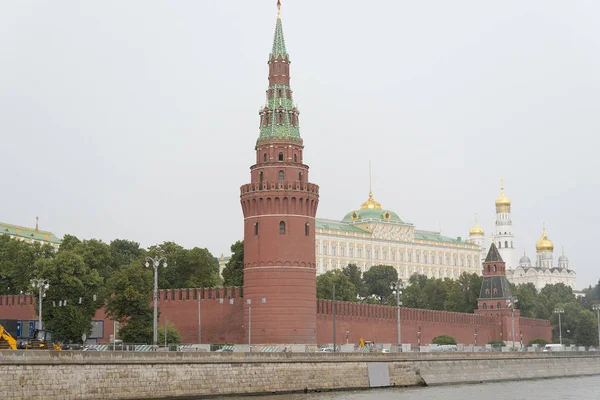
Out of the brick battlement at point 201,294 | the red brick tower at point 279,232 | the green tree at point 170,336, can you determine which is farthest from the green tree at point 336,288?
the green tree at point 170,336

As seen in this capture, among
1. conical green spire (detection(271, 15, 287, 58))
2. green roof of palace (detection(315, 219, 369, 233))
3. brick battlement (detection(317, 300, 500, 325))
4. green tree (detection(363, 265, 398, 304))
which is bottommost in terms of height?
brick battlement (detection(317, 300, 500, 325))

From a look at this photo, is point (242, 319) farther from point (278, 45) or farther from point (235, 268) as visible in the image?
point (278, 45)

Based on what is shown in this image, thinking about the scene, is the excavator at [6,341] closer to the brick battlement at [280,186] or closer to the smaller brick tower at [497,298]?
the brick battlement at [280,186]

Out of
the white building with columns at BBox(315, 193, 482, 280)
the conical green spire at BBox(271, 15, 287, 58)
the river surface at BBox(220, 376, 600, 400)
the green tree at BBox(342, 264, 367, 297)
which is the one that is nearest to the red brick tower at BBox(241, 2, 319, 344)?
the conical green spire at BBox(271, 15, 287, 58)

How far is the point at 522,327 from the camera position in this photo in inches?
4771

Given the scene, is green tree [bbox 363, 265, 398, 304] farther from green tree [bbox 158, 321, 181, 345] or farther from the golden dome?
green tree [bbox 158, 321, 181, 345]

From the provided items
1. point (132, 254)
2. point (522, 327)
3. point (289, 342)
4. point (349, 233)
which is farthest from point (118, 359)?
point (349, 233)

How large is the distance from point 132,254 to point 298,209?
34.4 m

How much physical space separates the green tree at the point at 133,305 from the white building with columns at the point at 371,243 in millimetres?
102978

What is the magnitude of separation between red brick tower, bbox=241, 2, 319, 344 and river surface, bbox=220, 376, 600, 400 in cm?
1435

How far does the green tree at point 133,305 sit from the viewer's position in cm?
7488

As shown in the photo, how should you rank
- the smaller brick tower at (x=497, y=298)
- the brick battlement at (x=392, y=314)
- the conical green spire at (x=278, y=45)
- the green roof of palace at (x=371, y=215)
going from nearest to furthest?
the conical green spire at (x=278, y=45) → the brick battlement at (x=392, y=314) → the smaller brick tower at (x=497, y=298) → the green roof of palace at (x=371, y=215)

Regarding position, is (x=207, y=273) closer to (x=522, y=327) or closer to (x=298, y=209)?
(x=298, y=209)

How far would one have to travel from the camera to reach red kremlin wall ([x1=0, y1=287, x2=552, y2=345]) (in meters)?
83.2
